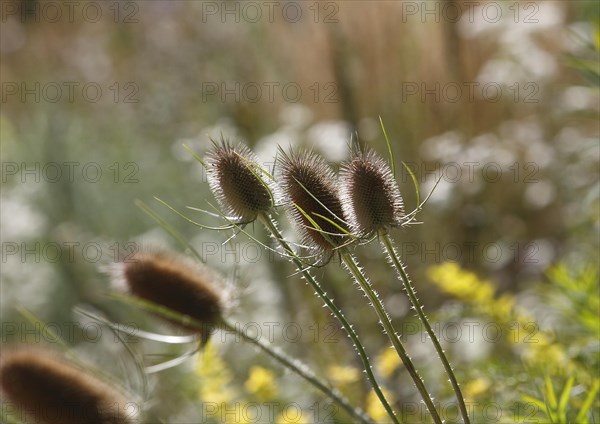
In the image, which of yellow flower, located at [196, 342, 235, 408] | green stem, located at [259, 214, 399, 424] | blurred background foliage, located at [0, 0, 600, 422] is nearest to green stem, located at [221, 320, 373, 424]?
green stem, located at [259, 214, 399, 424]

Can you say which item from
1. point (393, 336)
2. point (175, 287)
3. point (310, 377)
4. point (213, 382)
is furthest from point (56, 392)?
point (213, 382)

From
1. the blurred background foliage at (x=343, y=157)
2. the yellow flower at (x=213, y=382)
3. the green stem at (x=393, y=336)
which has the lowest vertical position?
the green stem at (x=393, y=336)

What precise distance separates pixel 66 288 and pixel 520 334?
7.05 feet

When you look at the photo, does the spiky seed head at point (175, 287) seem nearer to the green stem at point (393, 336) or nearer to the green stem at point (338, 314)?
the green stem at point (338, 314)

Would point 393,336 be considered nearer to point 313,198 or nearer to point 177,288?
point 313,198

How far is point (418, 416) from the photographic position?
1.67m

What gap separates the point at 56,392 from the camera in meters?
1.12

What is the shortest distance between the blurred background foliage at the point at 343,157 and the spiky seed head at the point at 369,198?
0.52 m

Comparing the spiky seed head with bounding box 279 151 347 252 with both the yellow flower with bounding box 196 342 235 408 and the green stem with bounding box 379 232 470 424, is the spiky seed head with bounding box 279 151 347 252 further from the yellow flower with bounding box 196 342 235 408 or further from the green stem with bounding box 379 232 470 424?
the yellow flower with bounding box 196 342 235 408

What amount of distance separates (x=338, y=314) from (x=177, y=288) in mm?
343

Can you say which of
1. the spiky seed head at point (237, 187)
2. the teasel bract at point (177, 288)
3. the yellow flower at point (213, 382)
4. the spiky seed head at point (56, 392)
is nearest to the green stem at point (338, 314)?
the spiky seed head at point (237, 187)

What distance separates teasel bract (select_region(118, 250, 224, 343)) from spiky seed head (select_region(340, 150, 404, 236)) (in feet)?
1.04

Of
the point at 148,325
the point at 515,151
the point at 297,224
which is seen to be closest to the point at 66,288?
the point at 148,325

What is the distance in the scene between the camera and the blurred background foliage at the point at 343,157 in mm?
1901
